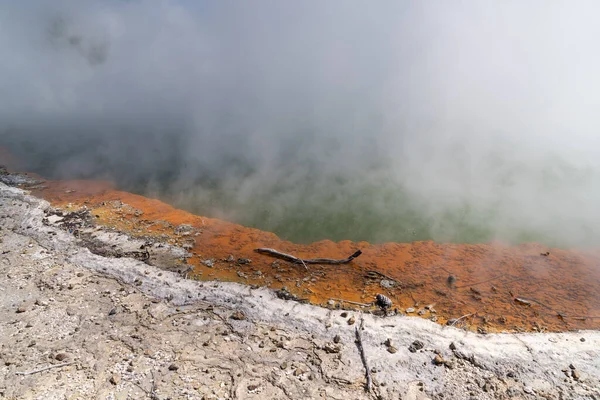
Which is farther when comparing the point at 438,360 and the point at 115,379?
the point at 438,360

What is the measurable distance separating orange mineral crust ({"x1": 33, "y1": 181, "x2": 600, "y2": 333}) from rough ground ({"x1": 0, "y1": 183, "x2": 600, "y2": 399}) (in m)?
0.43

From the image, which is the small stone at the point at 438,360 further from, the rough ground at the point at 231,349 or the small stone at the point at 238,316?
the small stone at the point at 238,316

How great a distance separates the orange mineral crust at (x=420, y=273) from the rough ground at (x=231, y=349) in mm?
426

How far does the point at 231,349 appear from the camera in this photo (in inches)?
180

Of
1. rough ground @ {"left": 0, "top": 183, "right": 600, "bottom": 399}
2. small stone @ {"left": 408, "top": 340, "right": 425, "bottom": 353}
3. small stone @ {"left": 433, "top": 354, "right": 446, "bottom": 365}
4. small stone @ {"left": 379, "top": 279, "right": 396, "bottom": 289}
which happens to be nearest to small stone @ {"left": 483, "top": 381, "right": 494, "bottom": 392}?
rough ground @ {"left": 0, "top": 183, "right": 600, "bottom": 399}

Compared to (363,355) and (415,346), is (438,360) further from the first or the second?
(363,355)

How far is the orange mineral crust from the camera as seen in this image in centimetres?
559

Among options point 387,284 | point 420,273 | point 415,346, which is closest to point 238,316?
point 415,346

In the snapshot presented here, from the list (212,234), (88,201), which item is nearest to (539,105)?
(212,234)

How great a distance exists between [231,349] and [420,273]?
414cm

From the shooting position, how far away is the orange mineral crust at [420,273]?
559 centimetres

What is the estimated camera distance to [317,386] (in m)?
4.11

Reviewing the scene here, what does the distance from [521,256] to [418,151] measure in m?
7.29

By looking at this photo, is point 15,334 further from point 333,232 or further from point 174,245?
point 333,232
